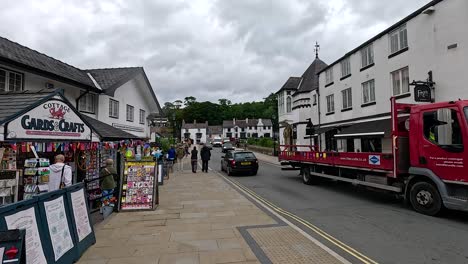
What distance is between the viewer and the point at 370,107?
1823cm

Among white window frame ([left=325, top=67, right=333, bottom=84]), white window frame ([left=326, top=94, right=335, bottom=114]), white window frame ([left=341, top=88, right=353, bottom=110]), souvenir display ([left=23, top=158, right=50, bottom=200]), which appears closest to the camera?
souvenir display ([left=23, top=158, right=50, bottom=200])

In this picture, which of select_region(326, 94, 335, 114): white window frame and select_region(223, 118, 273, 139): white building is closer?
select_region(326, 94, 335, 114): white window frame

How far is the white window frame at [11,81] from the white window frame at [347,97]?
1872cm

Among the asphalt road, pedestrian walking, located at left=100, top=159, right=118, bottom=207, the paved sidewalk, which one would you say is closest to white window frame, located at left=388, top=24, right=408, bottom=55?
the asphalt road

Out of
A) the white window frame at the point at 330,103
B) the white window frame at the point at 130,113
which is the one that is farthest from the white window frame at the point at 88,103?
the white window frame at the point at 330,103

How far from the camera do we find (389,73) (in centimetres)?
1644

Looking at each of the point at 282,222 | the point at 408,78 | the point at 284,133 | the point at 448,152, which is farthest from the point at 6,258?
the point at 284,133

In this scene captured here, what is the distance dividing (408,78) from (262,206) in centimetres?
1138

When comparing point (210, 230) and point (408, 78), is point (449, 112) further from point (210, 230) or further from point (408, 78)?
point (408, 78)

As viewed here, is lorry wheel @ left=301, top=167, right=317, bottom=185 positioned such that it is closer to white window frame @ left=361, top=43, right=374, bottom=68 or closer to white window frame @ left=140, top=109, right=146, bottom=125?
white window frame @ left=361, top=43, right=374, bottom=68

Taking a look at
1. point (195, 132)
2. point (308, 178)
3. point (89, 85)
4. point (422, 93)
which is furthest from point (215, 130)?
point (422, 93)

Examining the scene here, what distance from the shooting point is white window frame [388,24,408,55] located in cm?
1530

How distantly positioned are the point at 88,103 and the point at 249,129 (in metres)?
82.7

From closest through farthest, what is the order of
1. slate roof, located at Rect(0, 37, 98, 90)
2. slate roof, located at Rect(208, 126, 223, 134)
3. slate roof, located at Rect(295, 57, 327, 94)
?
1. slate roof, located at Rect(0, 37, 98, 90)
2. slate roof, located at Rect(295, 57, 327, 94)
3. slate roof, located at Rect(208, 126, 223, 134)
